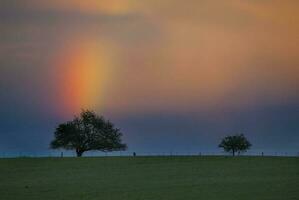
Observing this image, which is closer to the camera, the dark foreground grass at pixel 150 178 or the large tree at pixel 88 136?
the dark foreground grass at pixel 150 178

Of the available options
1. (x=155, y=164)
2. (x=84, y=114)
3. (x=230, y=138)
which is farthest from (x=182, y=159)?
(x=230, y=138)

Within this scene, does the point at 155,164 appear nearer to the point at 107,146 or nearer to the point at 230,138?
the point at 107,146

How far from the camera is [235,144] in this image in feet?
369

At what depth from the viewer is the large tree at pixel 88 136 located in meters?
96.4

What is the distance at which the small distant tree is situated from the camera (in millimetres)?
112088

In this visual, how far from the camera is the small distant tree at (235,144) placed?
112m

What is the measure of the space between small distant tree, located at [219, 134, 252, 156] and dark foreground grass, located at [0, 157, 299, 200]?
45483 mm

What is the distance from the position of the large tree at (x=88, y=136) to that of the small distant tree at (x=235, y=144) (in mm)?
24144

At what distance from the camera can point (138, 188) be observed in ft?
124

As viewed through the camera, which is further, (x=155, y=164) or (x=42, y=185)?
(x=155, y=164)

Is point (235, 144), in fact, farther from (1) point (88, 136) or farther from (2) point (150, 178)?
(2) point (150, 178)

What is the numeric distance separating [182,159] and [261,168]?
16663mm

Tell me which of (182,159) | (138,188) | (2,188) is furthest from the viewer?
(182,159)

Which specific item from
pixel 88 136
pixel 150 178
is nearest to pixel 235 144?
pixel 88 136
